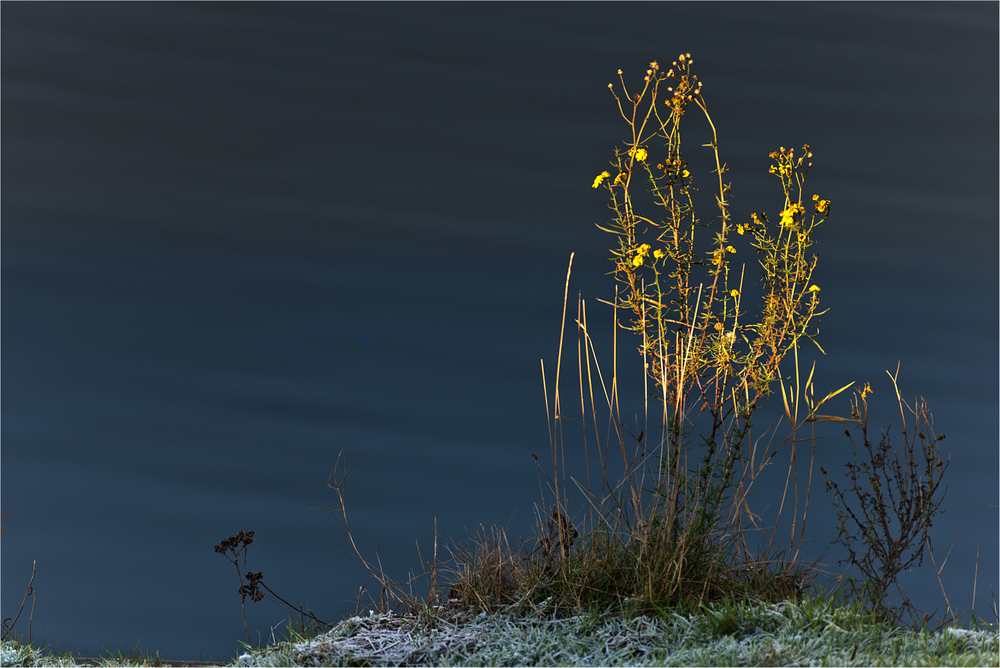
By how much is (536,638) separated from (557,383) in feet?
2.88

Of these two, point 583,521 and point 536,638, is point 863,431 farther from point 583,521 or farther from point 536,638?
point 536,638

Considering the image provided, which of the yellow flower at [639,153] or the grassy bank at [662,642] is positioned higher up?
the yellow flower at [639,153]

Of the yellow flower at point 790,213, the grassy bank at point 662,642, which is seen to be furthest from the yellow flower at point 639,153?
the grassy bank at point 662,642

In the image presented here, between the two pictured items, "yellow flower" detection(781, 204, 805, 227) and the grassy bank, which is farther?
"yellow flower" detection(781, 204, 805, 227)

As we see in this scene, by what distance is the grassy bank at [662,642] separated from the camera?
2254mm

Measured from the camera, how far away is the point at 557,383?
2.81 metres

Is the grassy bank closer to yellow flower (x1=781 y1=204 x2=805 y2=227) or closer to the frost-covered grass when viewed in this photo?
the frost-covered grass

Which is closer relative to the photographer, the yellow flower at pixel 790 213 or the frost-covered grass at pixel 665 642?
the frost-covered grass at pixel 665 642

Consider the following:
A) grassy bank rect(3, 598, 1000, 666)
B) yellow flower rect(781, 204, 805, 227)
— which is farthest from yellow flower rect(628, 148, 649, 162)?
grassy bank rect(3, 598, 1000, 666)

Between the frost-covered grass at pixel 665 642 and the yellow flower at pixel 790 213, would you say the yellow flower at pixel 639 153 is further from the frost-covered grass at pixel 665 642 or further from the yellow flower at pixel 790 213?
the frost-covered grass at pixel 665 642

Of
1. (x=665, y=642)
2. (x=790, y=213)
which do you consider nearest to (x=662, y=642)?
(x=665, y=642)

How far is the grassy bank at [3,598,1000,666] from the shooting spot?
2254 mm

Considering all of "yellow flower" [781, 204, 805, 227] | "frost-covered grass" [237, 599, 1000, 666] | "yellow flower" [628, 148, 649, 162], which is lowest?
"frost-covered grass" [237, 599, 1000, 666]

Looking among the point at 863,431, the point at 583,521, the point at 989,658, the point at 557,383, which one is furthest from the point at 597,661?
the point at 863,431
